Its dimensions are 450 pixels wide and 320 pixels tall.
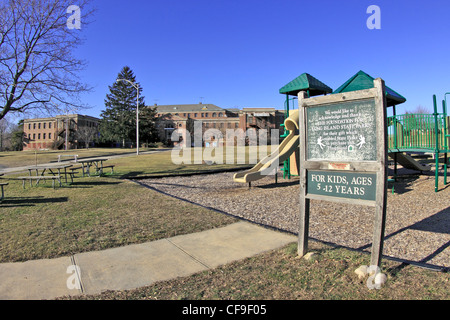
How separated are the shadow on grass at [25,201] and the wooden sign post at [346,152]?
684 cm

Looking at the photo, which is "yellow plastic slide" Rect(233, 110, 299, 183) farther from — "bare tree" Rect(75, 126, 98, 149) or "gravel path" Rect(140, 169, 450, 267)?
"bare tree" Rect(75, 126, 98, 149)

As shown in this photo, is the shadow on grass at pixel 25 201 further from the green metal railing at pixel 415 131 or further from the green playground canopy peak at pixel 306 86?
the green metal railing at pixel 415 131

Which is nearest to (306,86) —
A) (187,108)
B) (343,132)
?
(343,132)

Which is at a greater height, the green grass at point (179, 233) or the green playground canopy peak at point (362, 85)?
the green playground canopy peak at point (362, 85)

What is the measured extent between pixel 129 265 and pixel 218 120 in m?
88.0

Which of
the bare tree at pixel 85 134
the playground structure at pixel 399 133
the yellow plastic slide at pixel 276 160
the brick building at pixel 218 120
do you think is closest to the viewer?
the playground structure at pixel 399 133

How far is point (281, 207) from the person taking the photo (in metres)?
7.61

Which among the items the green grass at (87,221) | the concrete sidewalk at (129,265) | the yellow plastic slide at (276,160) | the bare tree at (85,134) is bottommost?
the concrete sidewalk at (129,265)

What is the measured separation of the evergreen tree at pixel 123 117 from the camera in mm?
69938

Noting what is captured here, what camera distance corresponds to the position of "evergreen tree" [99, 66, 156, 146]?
69938 mm

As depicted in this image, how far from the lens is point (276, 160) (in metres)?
10.2

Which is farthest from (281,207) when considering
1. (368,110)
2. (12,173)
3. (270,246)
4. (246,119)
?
(246,119)

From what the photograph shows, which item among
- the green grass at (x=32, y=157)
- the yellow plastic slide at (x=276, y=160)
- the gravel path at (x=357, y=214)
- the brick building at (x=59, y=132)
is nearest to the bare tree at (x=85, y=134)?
the brick building at (x=59, y=132)
